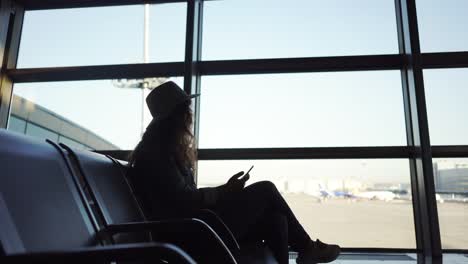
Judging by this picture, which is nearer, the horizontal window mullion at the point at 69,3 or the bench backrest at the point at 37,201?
the bench backrest at the point at 37,201

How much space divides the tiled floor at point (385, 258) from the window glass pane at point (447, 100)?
99 cm

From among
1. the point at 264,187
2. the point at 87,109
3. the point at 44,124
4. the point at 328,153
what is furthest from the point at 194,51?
the point at 264,187

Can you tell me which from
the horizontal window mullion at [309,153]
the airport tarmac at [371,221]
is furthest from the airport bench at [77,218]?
the airport tarmac at [371,221]

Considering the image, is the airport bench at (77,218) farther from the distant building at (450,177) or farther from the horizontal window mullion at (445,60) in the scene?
the horizontal window mullion at (445,60)

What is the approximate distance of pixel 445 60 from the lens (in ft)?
9.29

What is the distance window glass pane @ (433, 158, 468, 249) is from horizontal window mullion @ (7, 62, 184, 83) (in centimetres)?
236

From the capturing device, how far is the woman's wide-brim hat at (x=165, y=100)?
63.7 inches

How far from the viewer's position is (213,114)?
10.2ft

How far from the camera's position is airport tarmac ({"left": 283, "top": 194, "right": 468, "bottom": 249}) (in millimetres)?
2719

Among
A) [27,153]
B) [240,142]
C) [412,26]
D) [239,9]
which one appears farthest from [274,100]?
[27,153]

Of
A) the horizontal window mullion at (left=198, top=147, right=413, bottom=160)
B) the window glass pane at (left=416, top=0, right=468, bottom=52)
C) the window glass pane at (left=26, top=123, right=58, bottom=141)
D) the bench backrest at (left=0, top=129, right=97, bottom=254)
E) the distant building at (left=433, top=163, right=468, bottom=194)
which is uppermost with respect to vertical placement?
the window glass pane at (left=416, top=0, right=468, bottom=52)

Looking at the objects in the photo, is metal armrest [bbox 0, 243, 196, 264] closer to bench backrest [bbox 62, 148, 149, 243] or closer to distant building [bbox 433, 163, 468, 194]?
bench backrest [bbox 62, 148, 149, 243]

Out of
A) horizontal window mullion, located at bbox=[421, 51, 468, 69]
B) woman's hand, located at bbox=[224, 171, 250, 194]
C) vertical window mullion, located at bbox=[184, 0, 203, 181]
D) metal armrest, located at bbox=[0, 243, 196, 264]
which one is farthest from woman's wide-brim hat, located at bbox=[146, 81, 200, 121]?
horizontal window mullion, located at bbox=[421, 51, 468, 69]

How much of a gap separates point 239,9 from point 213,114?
3.62ft
